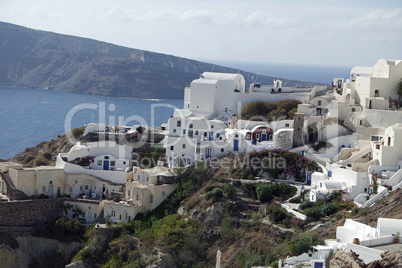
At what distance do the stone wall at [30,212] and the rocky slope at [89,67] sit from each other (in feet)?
218

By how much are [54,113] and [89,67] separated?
1338 inches

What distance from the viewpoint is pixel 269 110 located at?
→ 41.8 m

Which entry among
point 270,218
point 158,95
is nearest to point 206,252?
point 270,218

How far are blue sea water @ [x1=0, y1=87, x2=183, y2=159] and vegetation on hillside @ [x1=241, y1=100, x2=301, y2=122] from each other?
19631mm

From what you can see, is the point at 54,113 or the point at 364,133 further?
the point at 54,113

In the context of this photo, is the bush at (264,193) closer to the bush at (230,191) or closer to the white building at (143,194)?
the bush at (230,191)

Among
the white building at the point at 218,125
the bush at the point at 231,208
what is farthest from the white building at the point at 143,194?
the bush at the point at 231,208

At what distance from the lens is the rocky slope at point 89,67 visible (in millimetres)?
110312

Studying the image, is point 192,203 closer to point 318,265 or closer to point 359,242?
point 318,265

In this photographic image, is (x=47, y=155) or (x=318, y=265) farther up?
(x=47, y=155)

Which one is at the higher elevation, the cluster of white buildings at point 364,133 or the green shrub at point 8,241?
the cluster of white buildings at point 364,133

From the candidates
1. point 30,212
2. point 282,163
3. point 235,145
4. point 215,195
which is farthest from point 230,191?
point 30,212

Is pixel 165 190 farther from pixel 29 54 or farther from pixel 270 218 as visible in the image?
pixel 29 54

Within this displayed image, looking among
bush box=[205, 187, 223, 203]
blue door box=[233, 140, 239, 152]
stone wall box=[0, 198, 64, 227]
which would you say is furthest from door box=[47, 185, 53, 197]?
blue door box=[233, 140, 239, 152]
